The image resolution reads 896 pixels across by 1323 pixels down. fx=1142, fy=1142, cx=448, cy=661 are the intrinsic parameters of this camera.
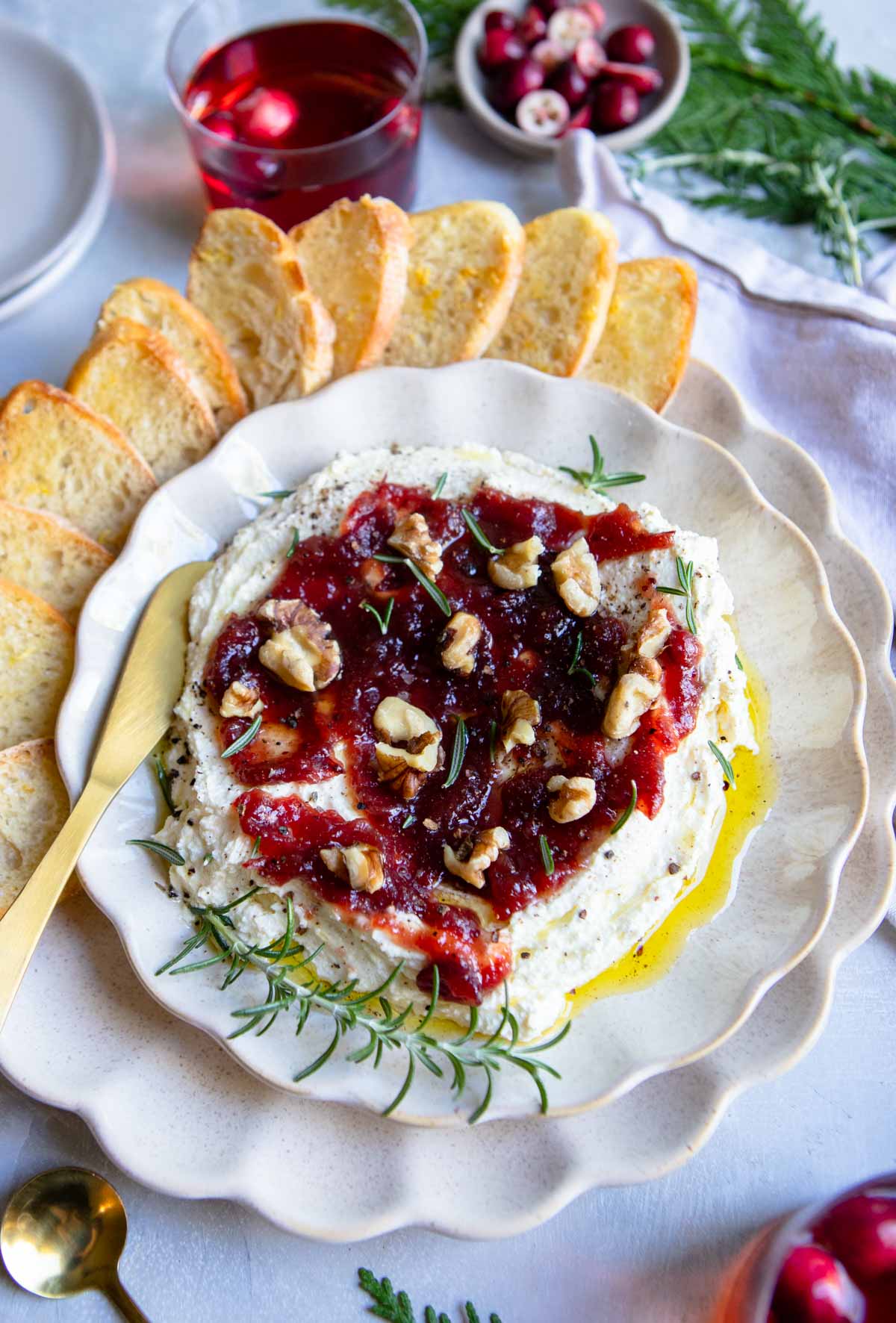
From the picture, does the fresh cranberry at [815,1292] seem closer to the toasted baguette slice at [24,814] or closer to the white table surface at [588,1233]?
the white table surface at [588,1233]

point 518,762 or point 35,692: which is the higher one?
point 518,762

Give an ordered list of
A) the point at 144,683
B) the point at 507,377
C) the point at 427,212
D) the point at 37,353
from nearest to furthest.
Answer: the point at 144,683, the point at 507,377, the point at 427,212, the point at 37,353

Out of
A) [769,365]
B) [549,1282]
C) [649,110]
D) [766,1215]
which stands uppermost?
[649,110]

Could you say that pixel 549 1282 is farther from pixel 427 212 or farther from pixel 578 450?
pixel 427 212

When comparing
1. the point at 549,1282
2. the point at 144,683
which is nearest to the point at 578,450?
the point at 144,683

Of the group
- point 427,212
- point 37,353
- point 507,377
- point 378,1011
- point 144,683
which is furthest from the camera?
point 37,353

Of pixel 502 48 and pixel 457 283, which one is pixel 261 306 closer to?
pixel 457 283

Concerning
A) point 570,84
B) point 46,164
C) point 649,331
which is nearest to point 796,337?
point 649,331
